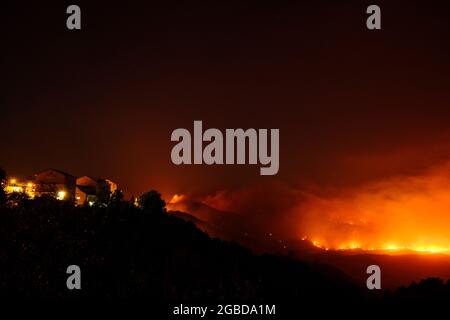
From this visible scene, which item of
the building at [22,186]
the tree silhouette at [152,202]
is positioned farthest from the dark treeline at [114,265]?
the building at [22,186]

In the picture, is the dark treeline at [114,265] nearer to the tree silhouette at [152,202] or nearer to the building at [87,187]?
the tree silhouette at [152,202]

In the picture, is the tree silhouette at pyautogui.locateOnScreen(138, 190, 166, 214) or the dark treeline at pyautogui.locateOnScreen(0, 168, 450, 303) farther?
the tree silhouette at pyautogui.locateOnScreen(138, 190, 166, 214)

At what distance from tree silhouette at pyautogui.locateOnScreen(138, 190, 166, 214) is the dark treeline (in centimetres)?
1140

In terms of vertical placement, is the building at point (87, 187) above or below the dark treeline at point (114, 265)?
above

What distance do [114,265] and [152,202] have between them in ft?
93.8

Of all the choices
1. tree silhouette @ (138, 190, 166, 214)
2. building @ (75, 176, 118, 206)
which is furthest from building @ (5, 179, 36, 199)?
tree silhouette @ (138, 190, 166, 214)

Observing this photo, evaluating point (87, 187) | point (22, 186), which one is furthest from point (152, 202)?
point (87, 187)

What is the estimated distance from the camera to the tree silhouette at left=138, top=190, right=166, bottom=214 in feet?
191

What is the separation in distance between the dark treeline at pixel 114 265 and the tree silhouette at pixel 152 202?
449 inches

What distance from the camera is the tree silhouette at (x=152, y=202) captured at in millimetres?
58312

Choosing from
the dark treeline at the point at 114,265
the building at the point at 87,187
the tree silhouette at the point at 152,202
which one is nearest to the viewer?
the dark treeline at the point at 114,265

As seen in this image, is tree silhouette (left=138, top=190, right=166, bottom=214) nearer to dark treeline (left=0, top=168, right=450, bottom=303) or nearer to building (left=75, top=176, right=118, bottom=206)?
building (left=75, top=176, right=118, bottom=206)
